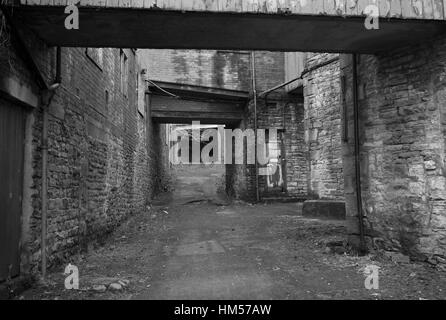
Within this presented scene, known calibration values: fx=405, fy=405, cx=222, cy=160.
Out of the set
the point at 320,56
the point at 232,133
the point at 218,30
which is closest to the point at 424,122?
the point at 218,30

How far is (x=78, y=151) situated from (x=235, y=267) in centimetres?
349

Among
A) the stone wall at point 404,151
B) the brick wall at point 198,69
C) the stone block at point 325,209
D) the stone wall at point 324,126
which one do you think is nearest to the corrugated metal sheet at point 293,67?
the brick wall at point 198,69

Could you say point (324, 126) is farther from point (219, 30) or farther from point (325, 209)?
point (219, 30)

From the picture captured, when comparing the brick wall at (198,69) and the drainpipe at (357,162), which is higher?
the brick wall at (198,69)

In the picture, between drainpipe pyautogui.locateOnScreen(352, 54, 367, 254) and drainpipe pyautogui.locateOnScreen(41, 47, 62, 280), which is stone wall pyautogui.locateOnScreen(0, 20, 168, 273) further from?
drainpipe pyautogui.locateOnScreen(352, 54, 367, 254)

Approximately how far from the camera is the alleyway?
504 centimetres

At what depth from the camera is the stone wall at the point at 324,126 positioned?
1148 centimetres

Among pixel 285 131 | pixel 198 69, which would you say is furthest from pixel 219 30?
pixel 198 69

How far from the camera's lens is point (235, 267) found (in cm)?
643

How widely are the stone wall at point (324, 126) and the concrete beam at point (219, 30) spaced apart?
17.2ft

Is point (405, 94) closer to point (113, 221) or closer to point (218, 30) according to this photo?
point (218, 30)

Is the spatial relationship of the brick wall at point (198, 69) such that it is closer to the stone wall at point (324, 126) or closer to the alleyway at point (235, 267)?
the stone wall at point (324, 126)

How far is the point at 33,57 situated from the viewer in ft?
17.5

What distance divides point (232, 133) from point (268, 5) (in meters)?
13.4
